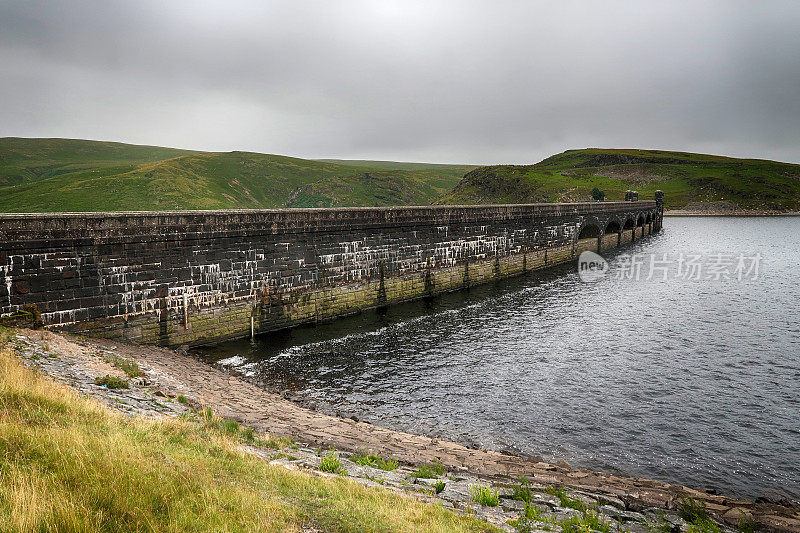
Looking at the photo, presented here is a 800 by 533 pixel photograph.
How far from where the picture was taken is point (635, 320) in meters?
28.0

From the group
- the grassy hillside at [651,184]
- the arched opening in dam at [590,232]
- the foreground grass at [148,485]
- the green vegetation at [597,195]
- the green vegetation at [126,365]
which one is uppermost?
the grassy hillside at [651,184]

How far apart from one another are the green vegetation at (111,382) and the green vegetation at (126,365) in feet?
3.54

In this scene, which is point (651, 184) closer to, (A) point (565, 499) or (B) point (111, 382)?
(A) point (565, 499)

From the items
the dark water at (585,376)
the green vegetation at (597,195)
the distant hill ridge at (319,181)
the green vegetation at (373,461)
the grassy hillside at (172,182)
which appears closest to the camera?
the green vegetation at (373,461)

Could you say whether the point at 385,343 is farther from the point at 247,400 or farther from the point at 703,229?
the point at 703,229

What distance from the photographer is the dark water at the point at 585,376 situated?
532 inches

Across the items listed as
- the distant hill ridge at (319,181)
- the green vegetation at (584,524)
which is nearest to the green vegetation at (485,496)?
the green vegetation at (584,524)

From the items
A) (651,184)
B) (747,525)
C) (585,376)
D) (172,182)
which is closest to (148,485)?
(747,525)

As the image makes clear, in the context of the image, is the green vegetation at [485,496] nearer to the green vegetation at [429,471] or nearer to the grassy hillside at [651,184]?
the green vegetation at [429,471]

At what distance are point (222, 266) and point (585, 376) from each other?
1660cm

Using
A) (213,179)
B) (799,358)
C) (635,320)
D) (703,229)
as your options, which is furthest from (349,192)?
(799,358)

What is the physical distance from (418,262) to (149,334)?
57.6ft

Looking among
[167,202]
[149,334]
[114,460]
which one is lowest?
[149,334]

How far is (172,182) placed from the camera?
254 feet
